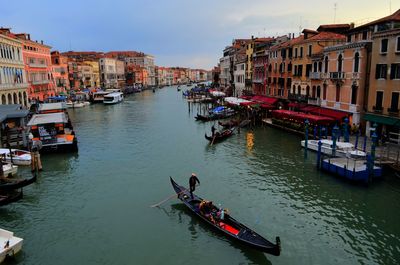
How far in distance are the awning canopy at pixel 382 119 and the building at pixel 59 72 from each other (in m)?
64.8

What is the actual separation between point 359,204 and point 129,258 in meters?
11.5

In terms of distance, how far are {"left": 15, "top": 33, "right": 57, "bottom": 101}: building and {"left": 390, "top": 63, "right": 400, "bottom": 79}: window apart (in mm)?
52273

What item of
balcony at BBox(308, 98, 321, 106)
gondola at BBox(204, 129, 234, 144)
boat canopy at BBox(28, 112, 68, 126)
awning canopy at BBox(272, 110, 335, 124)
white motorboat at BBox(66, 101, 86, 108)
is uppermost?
balcony at BBox(308, 98, 321, 106)

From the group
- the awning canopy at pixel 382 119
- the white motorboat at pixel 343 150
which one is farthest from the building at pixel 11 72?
the awning canopy at pixel 382 119

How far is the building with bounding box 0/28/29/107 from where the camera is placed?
132 feet

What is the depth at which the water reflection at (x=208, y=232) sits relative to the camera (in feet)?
38.6

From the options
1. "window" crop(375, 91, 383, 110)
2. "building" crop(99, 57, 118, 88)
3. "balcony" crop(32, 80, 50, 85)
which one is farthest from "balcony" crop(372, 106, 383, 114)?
"building" crop(99, 57, 118, 88)

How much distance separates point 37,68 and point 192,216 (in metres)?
55.7

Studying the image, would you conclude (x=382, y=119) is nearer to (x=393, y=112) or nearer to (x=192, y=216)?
(x=393, y=112)

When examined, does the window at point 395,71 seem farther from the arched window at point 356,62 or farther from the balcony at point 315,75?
Answer: the balcony at point 315,75

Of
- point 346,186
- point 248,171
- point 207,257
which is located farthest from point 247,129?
point 207,257

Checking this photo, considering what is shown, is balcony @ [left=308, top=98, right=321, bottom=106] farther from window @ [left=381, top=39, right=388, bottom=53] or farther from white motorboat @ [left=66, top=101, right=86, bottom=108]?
white motorboat @ [left=66, top=101, right=86, bottom=108]

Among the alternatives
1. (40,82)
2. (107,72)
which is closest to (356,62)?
(40,82)

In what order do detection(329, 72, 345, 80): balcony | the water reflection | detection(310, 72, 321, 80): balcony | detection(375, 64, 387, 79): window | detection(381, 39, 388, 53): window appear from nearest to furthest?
the water reflection
detection(381, 39, 388, 53): window
detection(375, 64, 387, 79): window
detection(329, 72, 345, 80): balcony
detection(310, 72, 321, 80): balcony
